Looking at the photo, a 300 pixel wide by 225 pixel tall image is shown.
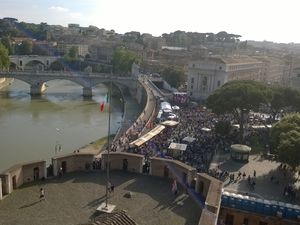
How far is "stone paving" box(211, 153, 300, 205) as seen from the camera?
847 inches

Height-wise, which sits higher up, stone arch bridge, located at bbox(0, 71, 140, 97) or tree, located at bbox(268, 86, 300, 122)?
tree, located at bbox(268, 86, 300, 122)

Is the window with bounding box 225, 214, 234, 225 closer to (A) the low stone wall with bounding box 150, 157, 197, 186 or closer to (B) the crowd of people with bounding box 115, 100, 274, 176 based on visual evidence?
(A) the low stone wall with bounding box 150, 157, 197, 186

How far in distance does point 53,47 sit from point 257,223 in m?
103

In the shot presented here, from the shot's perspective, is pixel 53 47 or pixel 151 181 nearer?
pixel 151 181

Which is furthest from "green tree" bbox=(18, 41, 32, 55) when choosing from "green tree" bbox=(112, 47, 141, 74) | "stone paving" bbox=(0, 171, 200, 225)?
"stone paving" bbox=(0, 171, 200, 225)

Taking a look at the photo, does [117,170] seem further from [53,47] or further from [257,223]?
[53,47]

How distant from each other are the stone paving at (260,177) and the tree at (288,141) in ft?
4.75

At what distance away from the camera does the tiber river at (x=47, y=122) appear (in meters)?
33.5

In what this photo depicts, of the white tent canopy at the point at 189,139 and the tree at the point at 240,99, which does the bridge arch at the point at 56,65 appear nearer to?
the tree at the point at 240,99

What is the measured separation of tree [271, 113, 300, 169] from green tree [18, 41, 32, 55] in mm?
87727

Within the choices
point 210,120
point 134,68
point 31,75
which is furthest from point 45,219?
point 134,68

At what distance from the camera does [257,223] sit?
743 inches

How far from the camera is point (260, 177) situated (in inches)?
956

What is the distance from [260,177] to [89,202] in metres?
12.2
